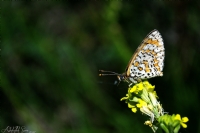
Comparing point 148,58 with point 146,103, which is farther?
point 148,58

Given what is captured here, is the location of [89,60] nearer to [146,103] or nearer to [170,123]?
[146,103]

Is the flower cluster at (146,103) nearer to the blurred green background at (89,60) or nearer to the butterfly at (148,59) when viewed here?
the butterfly at (148,59)

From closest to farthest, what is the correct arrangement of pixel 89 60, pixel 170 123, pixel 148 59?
pixel 170 123
pixel 148 59
pixel 89 60

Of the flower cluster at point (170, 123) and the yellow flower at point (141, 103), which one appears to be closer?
the flower cluster at point (170, 123)

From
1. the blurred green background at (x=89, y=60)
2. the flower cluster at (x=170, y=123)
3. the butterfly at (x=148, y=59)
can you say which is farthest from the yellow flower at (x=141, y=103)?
the blurred green background at (x=89, y=60)

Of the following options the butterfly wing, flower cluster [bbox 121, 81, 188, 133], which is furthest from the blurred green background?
flower cluster [bbox 121, 81, 188, 133]

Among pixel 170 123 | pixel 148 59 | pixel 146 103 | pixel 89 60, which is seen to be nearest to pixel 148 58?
pixel 148 59

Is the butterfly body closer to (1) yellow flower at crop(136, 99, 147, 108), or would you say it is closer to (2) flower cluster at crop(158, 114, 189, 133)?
(1) yellow flower at crop(136, 99, 147, 108)
